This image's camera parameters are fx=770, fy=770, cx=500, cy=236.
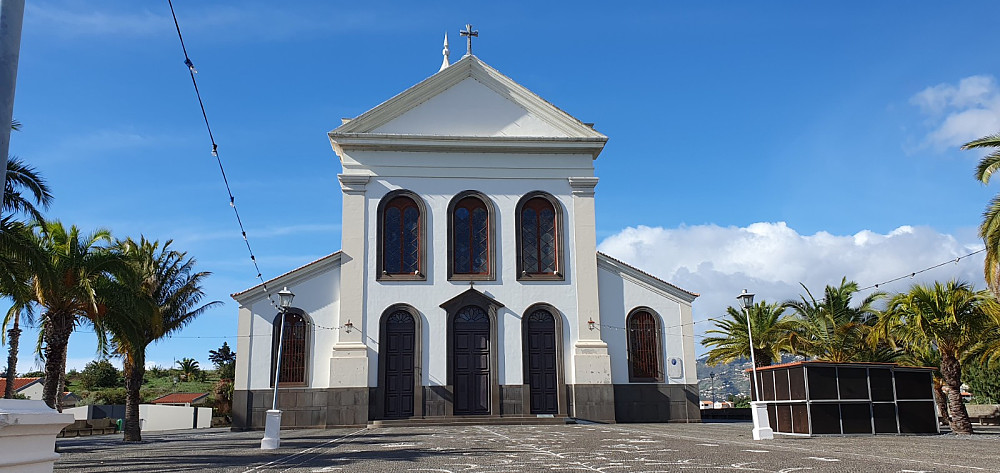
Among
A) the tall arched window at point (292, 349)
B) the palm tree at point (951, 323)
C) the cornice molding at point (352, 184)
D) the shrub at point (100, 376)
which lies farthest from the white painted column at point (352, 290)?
the shrub at point (100, 376)

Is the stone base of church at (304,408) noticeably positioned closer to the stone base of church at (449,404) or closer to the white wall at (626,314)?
the stone base of church at (449,404)

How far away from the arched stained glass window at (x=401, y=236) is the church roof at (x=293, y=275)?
1702 mm

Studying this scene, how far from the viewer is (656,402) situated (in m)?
25.9

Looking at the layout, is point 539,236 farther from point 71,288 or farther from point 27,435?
point 27,435

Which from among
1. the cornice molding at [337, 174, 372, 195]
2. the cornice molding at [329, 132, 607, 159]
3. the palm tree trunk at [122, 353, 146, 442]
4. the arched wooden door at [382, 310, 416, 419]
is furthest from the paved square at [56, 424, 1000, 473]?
the cornice molding at [329, 132, 607, 159]

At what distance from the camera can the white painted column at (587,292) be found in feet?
83.5

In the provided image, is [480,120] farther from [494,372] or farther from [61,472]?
[61,472]

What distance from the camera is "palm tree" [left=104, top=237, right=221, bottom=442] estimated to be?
62.1 ft

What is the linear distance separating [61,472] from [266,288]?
46.7 feet

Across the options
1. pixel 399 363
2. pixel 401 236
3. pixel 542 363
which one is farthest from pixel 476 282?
pixel 399 363

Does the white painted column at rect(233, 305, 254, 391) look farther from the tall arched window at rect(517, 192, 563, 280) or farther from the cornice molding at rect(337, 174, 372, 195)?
the tall arched window at rect(517, 192, 563, 280)

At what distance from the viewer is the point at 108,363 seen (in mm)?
64625

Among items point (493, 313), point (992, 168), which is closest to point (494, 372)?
point (493, 313)

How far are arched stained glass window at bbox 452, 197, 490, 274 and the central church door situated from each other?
4.86ft
